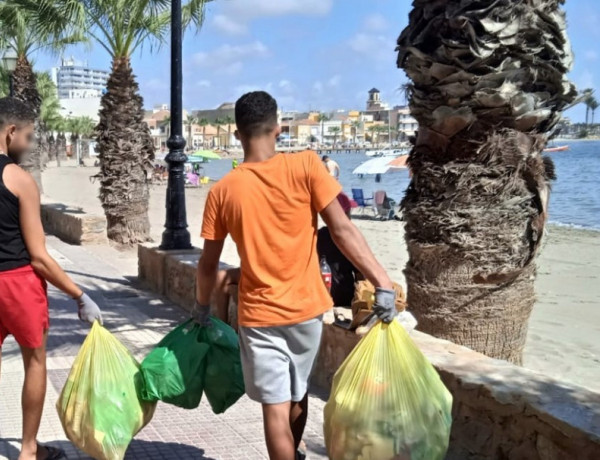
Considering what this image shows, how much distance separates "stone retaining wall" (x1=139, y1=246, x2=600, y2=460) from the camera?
2.76 metres

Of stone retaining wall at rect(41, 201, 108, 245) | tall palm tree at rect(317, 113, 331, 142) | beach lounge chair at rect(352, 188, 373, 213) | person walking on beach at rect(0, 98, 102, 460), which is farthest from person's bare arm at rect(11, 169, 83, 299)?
tall palm tree at rect(317, 113, 331, 142)

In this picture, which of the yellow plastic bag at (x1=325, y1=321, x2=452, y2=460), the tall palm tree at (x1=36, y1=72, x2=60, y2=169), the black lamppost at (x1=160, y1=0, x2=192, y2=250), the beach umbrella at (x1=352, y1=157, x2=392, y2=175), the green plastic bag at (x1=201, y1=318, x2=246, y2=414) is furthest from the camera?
the tall palm tree at (x1=36, y1=72, x2=60, y2=169)

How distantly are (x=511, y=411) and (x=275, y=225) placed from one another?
4.36 feet

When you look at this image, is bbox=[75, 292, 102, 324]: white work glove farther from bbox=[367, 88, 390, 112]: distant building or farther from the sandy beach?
bbox=[367, 88, 390, 112]: distant building

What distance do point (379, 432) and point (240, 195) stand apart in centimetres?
107

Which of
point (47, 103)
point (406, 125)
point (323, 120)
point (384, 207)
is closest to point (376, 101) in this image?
point (323, 120)

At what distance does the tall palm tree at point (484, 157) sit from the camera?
4.51m

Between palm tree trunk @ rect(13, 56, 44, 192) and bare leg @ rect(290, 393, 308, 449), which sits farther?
palm tree trunk @ rect(13, 56, 44, 192)

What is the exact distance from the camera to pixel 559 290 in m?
11.7

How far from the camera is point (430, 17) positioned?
15.5ft

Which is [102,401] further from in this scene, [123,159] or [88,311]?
[123,159]

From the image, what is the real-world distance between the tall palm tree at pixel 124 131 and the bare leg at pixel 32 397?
10.7m

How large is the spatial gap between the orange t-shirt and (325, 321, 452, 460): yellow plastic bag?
311 mm

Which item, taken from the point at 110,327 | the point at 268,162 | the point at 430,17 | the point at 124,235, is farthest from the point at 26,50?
the point at 268,162
